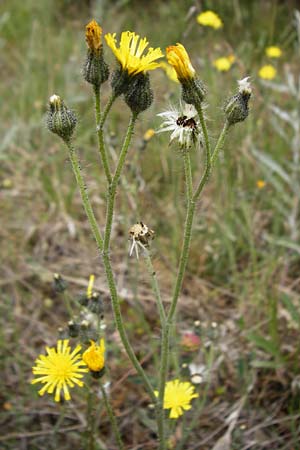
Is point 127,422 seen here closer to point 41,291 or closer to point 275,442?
point 275,442

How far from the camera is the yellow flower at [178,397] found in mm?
1875

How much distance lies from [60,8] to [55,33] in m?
0.71

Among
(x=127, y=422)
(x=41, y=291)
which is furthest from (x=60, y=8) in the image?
(x=127, y=422)

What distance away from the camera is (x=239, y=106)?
153cm

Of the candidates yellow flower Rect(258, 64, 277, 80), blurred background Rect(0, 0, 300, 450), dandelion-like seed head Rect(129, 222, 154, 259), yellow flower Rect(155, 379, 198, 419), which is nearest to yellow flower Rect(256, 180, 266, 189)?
blurred background Rect(0, 0, 300, 450)

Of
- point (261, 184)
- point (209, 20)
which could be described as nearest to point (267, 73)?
point (209, 20)

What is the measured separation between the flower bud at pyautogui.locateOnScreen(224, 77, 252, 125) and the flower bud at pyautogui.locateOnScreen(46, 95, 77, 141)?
1.38ft

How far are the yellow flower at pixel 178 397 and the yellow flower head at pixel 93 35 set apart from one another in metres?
1.13

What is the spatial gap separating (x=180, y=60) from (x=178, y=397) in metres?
1.11

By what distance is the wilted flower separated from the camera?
1538mm

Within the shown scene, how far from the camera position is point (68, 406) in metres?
2.30

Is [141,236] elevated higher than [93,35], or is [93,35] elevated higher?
[93,35]

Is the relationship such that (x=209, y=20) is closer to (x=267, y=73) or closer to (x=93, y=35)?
(x=267, y=73)

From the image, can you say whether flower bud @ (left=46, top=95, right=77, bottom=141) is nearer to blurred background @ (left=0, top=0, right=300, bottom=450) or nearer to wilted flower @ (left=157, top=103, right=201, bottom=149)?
blurred background @ (left=0, top=0, right=300, bottom=450)
